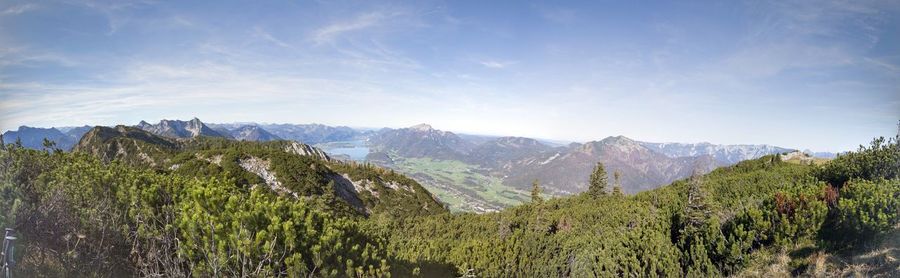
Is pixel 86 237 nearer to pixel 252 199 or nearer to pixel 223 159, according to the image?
pixel 252 199

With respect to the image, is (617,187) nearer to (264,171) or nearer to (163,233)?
(264,171)

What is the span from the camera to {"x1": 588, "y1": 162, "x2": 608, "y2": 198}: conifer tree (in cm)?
6280

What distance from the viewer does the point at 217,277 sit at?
266 inches

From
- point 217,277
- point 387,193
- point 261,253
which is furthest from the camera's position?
point 387,193

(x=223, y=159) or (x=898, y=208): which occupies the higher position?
(x=898, y=208)

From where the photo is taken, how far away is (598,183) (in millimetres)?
64500

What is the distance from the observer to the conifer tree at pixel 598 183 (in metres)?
62.8

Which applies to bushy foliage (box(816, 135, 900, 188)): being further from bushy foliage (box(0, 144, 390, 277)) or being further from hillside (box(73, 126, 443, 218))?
hillside (box(73, 126, 443, 218))

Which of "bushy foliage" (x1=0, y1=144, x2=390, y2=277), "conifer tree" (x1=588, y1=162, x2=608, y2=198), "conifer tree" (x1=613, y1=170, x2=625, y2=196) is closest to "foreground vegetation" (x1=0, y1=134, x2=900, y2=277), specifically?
"bushy foliage" (x1=0, y1=144, x2=390, y2=277)

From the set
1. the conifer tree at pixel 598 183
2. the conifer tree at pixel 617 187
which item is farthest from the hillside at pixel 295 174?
the conifer tree at pixel 617 187

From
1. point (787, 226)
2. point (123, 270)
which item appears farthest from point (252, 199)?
point (787, 226)

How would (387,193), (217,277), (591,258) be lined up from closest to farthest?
1. (217,277)
2. (591,258)
3. (387,193)

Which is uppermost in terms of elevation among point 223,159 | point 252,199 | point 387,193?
point 252,199

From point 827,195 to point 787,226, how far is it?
157 inches
